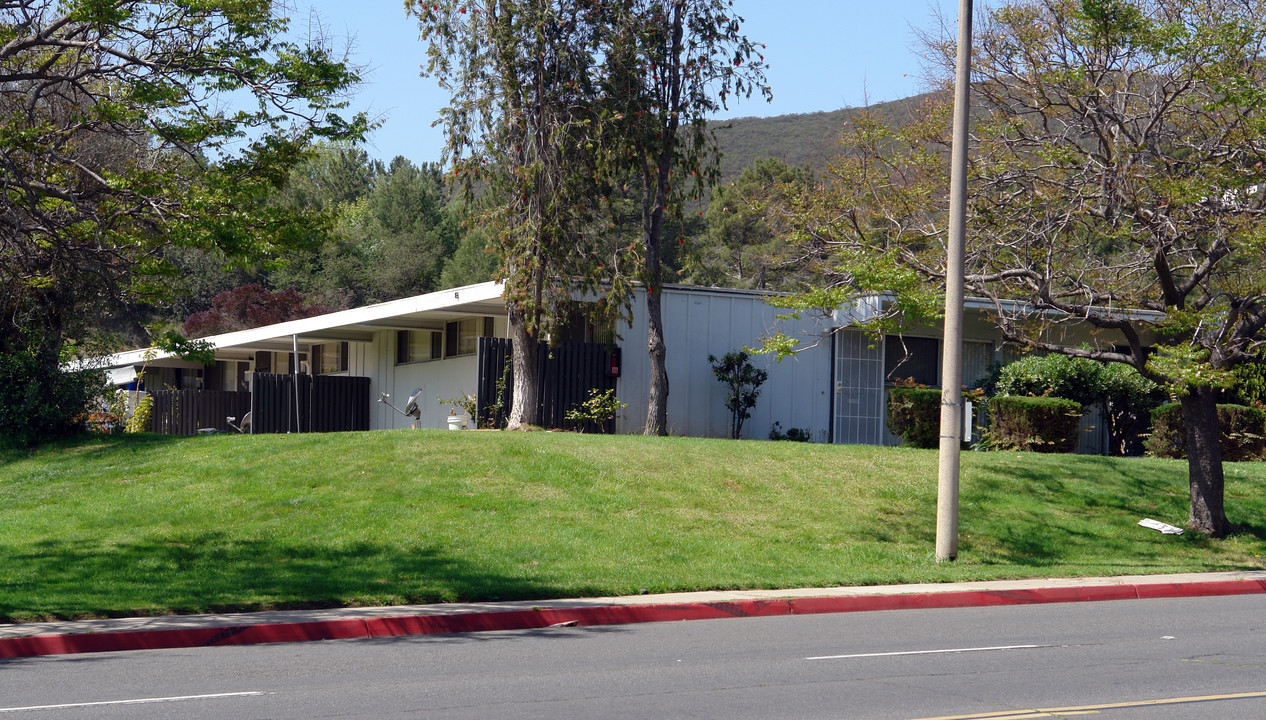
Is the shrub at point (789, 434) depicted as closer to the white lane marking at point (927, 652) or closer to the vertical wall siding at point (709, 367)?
the vertical wall siding at point (709, 367)

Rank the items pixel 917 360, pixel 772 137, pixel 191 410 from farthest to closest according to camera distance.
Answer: pixel 772 137
pixel 191 410
pixel 917 360

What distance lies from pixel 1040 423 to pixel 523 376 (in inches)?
395

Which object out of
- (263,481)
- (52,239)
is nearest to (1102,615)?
(263,481)

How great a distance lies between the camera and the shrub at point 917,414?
2216 centimetres

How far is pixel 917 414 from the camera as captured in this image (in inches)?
878

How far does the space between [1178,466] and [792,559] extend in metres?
9.45

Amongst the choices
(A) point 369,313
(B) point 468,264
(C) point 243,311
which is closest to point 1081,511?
Result: (A) point 369,313

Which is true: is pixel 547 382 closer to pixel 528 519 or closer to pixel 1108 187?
pixel 528 519

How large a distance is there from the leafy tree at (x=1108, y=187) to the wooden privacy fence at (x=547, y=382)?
257 inches

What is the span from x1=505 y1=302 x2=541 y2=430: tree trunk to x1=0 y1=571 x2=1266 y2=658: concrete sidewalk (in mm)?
10033

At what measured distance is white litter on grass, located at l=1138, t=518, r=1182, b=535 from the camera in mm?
16766

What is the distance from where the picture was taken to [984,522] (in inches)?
653

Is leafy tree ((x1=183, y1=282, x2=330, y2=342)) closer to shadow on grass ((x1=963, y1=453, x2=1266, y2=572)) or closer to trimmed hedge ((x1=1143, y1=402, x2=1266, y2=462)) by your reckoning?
trimmed hedge ((x1=1143, y1=402, x2=1266, y2=462))

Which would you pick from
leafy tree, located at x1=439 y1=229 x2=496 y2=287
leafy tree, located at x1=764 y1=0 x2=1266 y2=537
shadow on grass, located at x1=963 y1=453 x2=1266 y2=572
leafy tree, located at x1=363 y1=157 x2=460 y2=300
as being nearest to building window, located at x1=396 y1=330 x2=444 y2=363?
leafy tree, located at x1=764 y1=0 x2=1266 y2=537
